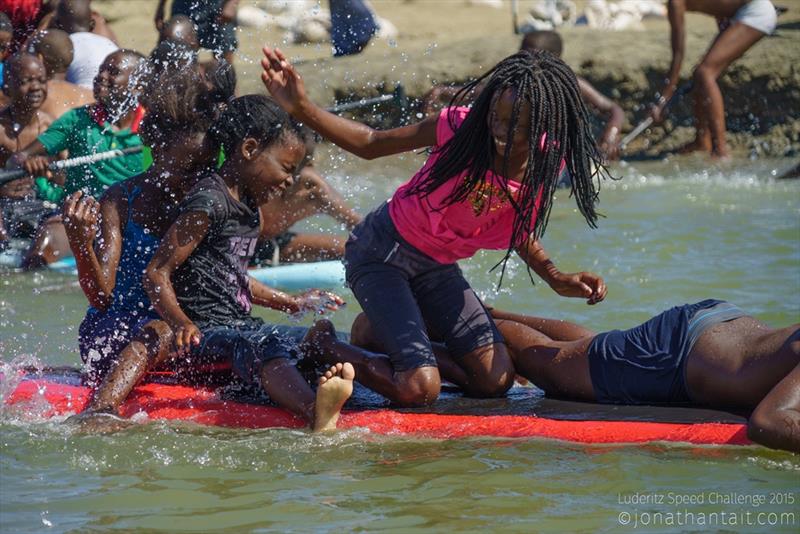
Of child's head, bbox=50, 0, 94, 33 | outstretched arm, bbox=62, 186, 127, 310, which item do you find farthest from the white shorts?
outstretched arm, bbox=62, 186, 127, 310

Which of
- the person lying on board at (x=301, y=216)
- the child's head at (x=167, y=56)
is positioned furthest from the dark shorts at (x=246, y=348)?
the person lying on board at (x=301, y=216)

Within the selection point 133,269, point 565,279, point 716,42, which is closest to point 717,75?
point 716,42

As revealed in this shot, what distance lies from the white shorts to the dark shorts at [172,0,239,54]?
398cm

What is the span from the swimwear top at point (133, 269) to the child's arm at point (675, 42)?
6.25 meters

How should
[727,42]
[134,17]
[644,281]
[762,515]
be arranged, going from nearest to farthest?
1. [762,515]
2. [644,281]
3. [727,42]
4. [134,17]

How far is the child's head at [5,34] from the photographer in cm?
939

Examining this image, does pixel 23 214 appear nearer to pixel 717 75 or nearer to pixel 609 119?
pixel 609 119

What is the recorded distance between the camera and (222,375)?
5051 millimetres

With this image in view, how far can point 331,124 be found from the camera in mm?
4746

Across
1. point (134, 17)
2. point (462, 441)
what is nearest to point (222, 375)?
point (462, 441)

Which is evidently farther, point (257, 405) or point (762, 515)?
point (257, 405)

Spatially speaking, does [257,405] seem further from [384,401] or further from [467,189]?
[467,189]

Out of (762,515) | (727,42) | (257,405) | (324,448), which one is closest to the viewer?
(762,515)

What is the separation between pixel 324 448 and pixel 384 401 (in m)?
0.49
